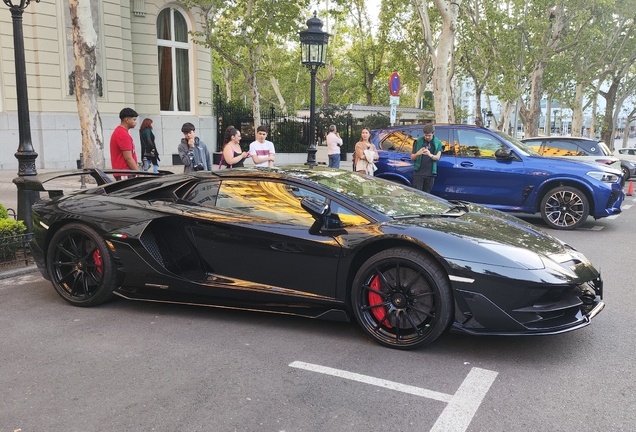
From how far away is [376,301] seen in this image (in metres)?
4.17

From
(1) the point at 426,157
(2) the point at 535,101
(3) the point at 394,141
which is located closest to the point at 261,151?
(1) the point at 426,157

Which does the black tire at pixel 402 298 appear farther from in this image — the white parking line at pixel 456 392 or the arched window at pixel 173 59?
the arched window at pixel 173 59

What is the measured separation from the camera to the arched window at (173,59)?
2186 cm

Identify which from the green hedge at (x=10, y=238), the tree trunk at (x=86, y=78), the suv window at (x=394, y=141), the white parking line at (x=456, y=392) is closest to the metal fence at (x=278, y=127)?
the tree trunk at (x=86, y=78)

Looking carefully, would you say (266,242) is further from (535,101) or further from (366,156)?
(535,101)

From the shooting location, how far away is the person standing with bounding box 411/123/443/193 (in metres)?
9.87

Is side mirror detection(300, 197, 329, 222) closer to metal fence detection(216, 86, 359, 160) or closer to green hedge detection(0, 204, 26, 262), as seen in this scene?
green hedge detection(0, 204, 26, 262)

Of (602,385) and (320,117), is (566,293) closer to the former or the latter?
(602,385)

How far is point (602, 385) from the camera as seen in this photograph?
3.54 m

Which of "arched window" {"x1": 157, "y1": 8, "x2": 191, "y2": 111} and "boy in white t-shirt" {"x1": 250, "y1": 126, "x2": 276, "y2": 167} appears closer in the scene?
"boy in white t-shirt" {"x1": 250, "y1": 126, "x2": 276, "y2": 167}

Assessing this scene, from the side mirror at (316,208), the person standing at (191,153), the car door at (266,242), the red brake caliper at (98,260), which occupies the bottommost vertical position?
the red brake caliper at (98,260)

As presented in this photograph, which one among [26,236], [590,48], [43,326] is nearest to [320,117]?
[590,48]

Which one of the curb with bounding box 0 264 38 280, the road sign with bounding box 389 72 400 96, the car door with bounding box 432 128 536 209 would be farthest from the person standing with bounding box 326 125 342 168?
the curb with bounding box 0 264 38 280

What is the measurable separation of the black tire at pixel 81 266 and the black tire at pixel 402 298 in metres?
2.30
